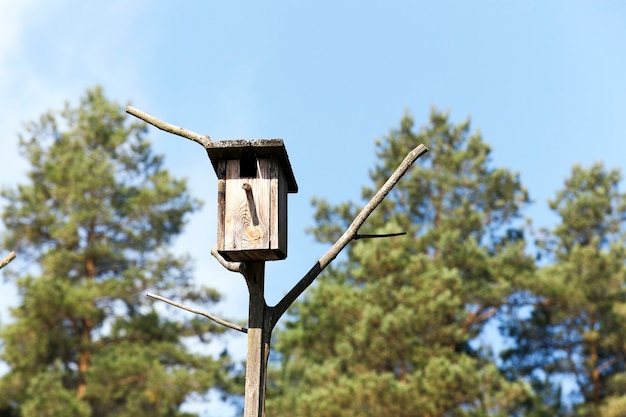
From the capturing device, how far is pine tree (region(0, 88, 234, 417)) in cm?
1683

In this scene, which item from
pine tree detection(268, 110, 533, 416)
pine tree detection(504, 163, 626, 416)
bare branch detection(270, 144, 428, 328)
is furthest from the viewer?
pine tree detection(504, 163, 626, 416)

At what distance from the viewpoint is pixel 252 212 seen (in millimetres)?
4211

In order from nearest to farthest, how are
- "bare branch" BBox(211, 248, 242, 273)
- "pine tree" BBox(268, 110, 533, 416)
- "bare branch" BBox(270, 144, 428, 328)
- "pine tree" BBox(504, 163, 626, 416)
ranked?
"bare branch" BBox(270, 144, 428, 328) → "bare branch" BBox(211, 248, 242, 273) → "pine tree" BBox(268, 110, 533, 416) → "pine tree" BBox(504, 163, 626, 416)

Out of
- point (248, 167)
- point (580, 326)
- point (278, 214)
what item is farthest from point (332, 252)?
point (580, 326)

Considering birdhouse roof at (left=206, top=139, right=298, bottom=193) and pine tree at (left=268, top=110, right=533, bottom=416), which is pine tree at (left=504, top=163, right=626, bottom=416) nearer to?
pine tree at (left=268, top=110, right=533, bottom=416)

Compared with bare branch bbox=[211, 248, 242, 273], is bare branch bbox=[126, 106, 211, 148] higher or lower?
higher

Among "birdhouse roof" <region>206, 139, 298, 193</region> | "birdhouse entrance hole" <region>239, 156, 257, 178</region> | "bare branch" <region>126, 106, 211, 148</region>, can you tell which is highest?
"bare branch" <region>126, 106, 211, 148</region>

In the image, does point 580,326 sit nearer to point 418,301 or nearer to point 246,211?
point 418,301

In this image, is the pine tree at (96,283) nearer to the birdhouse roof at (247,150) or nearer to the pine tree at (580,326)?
the pine tree at (580,326)

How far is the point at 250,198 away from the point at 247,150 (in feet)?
0.81

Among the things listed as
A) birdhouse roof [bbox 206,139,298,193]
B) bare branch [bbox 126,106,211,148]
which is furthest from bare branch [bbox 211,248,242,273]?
bare branch [bbox 126,106,211,148]

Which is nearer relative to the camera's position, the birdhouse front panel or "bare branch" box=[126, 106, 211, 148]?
the birdhouse front panel

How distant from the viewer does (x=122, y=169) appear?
20.3 m

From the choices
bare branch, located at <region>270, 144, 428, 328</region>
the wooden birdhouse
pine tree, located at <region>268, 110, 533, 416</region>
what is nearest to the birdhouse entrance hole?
the wooden birdhouse
